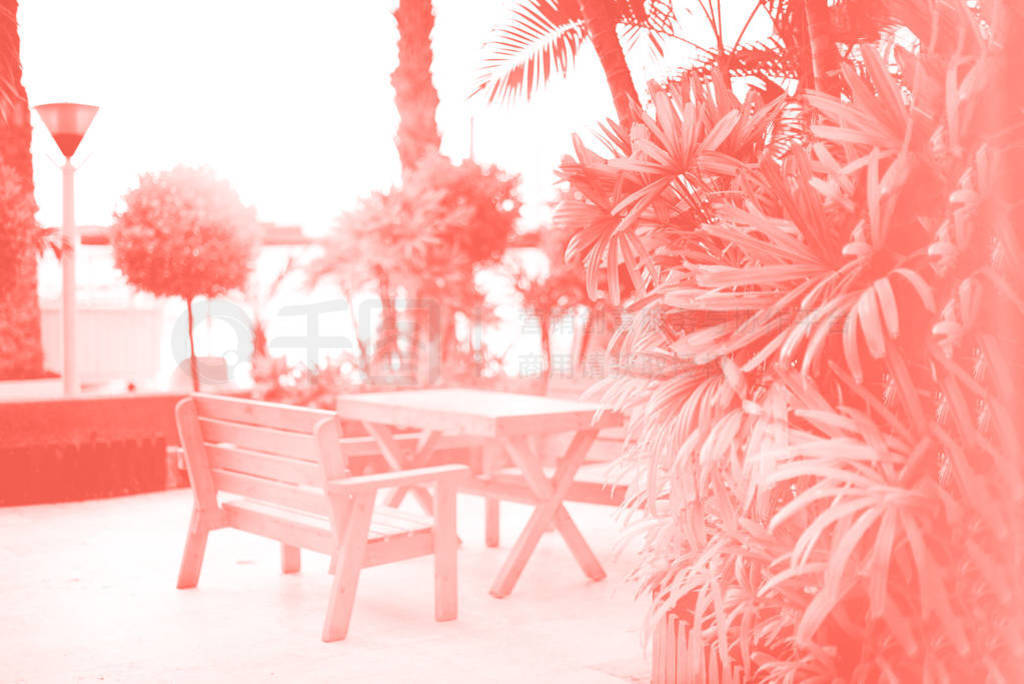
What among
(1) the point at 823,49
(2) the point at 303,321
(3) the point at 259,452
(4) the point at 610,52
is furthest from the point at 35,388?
(1) the point at 823,49

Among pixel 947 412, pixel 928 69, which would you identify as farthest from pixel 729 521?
pixel 928 69

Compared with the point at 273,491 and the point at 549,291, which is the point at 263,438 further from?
the point at 549,291

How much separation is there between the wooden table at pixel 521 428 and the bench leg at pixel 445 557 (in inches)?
12.1

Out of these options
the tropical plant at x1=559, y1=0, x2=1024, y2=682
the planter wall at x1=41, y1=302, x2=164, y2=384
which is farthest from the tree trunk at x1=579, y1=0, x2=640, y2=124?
the planter wall at x1=41, y1=302, x2=164, y2=384

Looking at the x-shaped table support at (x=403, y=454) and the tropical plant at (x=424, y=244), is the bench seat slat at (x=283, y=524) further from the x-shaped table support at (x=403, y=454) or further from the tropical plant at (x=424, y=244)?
the tropical plant at (x=424, y=244)

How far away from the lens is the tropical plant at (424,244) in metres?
7.21

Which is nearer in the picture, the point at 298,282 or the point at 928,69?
the point at 928,69

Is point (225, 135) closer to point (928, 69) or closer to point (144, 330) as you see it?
point (144, 330)

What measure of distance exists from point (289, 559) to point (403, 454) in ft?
2.77

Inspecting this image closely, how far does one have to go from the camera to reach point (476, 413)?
4074 millimetres

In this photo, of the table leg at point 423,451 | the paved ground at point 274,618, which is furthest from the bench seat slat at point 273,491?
the table leg at point 423,451

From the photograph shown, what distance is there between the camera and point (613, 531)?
537 centimetres

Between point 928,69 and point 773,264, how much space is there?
51 cm

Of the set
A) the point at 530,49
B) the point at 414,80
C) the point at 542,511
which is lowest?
the point at 542,511
